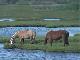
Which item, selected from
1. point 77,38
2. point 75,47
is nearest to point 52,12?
point 77,38

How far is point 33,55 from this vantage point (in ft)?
81.7

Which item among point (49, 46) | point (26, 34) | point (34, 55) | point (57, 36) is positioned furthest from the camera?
point (26, 34)

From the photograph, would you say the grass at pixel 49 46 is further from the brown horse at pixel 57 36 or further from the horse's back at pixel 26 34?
the horse's back at pixel 26 34

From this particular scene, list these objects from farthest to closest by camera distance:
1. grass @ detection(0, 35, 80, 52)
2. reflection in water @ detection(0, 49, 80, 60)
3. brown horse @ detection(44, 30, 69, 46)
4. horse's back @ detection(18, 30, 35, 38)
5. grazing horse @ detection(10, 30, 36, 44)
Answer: horse's back @ detection(18, 30, 35, 38)
grazing horse @ detection(10, 30, 36, 44)
brown horse @ detection(44, 30, 69, 46)
grass @ detection(0, 35, 80, 52)
reflection in water @ detection(0, 49, 80, 60)

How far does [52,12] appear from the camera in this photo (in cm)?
7112

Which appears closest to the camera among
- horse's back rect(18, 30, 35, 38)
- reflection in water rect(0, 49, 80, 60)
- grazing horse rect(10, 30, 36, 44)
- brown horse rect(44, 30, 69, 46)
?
reflection in water rect(0, 49, 80, 60)

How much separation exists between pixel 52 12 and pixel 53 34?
43.5 metres

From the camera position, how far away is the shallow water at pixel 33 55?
2398cm

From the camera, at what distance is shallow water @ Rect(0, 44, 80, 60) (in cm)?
2398

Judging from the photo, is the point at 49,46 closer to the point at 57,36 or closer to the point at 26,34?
the point at 57,36

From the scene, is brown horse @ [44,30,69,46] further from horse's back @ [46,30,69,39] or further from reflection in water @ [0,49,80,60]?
reflection in water @ [0,49,80,60]

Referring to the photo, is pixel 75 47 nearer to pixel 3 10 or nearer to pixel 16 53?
pixel 16 53

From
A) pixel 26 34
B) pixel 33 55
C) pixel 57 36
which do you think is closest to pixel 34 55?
pixel 33 55

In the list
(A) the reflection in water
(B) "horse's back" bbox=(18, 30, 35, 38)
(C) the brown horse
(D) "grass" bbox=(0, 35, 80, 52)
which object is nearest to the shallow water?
(A) the reflection in water
